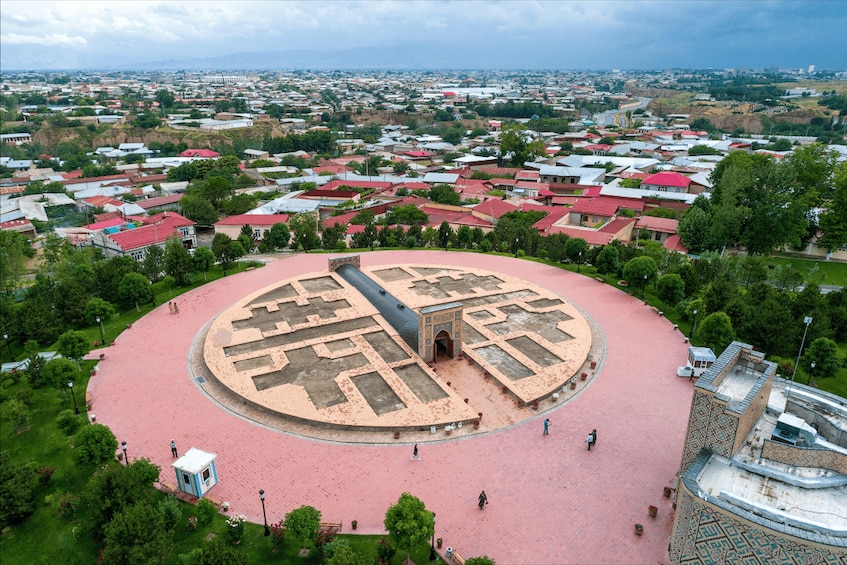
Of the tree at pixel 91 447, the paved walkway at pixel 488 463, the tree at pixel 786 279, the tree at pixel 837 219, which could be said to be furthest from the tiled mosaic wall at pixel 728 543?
the tree at pixel 837 219

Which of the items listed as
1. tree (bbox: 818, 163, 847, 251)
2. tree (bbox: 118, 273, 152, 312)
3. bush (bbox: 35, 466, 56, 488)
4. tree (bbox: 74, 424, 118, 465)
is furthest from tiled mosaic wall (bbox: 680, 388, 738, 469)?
tree (bbox: 818, 163, 847, 251)

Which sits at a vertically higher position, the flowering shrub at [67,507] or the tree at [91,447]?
the tree at [91,447]

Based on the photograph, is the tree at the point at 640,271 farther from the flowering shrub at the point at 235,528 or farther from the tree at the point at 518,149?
the tree at the point at 518,149

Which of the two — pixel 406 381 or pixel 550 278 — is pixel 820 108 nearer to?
pixel 550 278

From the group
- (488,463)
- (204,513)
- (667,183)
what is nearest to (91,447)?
(204,513)

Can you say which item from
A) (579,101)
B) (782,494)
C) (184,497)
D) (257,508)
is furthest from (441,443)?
(579,101)

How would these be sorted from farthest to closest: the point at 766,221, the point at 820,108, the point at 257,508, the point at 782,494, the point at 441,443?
the point at 820,108 < the point at 766,221 < the point at 441,443 < the point at 257,508 < the point at 782,494

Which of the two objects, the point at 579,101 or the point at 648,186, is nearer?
the point at 648,186
